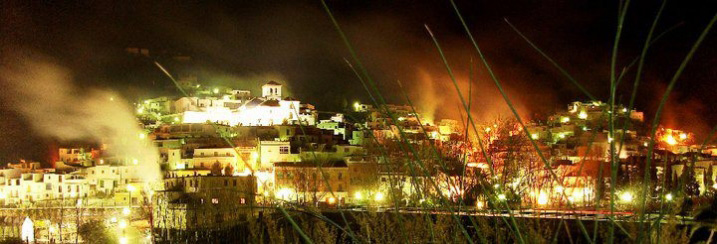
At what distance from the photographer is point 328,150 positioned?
25.0m

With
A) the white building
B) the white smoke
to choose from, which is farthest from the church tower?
the white smoke

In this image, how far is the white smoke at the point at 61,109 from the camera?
117ft

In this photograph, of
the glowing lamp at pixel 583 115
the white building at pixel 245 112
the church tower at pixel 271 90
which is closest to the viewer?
the glowing lamp at pixel 583 115

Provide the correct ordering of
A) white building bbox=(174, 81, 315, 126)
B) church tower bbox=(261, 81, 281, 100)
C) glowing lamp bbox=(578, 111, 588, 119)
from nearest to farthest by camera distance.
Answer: glowing lamp bbox=(578, 111, 588, 119), white building bbox=(174, 81, 315, 126), church tower bbox=(261, 81, 281, 100)

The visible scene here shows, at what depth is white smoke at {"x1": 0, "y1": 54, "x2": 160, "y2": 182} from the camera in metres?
35.6

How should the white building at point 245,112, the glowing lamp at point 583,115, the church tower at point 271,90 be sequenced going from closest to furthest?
the glowing lamp at point 583,115, the white building at point 245,112, the church tower at point 271,90

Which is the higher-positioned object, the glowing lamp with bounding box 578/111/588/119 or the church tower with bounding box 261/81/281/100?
the church tower with bounding box 261/81/281/100

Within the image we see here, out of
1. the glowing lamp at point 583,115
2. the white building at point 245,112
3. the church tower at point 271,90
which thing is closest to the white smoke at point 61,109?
the white building at point 245,112

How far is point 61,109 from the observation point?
127 ft

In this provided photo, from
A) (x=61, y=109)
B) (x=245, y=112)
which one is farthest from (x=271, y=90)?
(x=61, y=109)

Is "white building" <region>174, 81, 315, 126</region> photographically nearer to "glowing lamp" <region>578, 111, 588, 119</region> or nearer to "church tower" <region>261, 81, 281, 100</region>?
"church tower" <region>261, 81, 281, 100</region>

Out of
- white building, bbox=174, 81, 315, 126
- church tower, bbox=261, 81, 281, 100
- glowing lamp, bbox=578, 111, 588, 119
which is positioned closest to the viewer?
glowing lamp, bbox=578, 111, 588, 119

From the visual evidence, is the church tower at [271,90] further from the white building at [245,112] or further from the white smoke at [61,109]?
the white smoke at [61,109]

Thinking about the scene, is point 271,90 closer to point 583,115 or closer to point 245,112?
point 245,112
